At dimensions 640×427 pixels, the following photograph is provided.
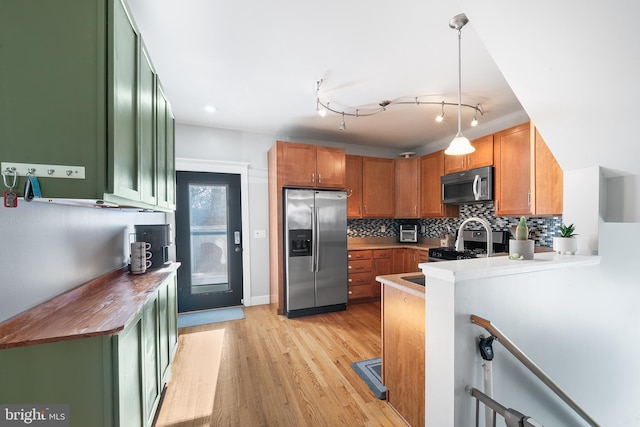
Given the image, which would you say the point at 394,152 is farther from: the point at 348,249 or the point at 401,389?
the point at 401,389

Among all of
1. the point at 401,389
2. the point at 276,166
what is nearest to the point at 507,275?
the point at 401,389

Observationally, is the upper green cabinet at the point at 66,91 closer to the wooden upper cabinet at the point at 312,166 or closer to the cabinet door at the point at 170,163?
the cabinet door at the point at 170,163

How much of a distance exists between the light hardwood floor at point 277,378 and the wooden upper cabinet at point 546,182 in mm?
2277

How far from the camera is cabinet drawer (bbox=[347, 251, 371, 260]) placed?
387cm

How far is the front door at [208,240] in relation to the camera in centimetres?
347

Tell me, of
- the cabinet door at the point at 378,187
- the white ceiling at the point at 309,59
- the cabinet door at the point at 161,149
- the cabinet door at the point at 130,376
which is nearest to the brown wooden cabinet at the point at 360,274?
the cabinet door at the point at 378,187

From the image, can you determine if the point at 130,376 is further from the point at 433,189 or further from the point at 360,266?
the point at 433,189

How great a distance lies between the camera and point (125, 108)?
46.5 inches

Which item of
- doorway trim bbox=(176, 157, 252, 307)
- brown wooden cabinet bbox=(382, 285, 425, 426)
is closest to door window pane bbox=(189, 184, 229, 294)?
doorway trim bbox=(176, 157, 252, 307)

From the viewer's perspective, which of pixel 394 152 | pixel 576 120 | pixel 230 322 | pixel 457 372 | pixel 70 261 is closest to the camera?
pixel 457 372

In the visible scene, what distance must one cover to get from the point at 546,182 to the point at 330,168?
2475 millimetres

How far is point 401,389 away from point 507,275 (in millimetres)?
1059

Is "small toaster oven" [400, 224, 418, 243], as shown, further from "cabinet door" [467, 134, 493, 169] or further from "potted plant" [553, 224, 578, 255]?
"potted plant" [553, 224, 578, 255]

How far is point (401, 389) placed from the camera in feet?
5.60
